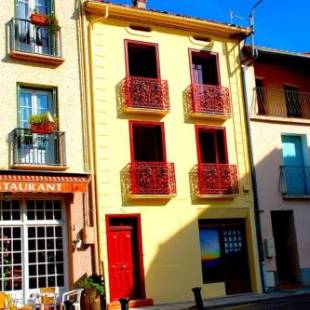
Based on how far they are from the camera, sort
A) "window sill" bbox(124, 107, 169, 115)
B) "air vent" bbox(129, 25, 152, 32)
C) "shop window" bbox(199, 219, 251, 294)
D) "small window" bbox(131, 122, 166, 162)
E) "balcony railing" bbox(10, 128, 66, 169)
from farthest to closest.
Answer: "air vent" bbox(129, 25, 152, 32) → "shop window" bbox(199, 219, 251, 294) → "small window" bbox(131, 122, 166, 162) → "window sill" bbox(124, 107, 169, 115) → "balcony railing" bbox(10, 128, 66, 169)

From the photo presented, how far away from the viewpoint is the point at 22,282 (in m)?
15.1

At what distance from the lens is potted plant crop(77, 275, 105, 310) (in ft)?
48.6

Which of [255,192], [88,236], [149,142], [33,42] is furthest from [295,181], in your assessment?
[33,42]

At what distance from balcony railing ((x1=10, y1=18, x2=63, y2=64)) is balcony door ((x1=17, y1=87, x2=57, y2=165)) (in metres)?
0.97

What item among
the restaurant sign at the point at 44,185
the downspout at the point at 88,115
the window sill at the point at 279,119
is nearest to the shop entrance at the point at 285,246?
the window sill at the point at 279,119

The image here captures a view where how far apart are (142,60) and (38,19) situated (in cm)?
415

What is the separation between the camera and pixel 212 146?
1938cm

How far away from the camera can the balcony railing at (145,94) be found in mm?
17484

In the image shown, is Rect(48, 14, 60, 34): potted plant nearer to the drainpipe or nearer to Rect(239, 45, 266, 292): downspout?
the drainpipe

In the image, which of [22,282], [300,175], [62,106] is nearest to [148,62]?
[62,106]

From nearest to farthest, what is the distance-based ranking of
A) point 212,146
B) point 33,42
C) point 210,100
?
point 33,42
point 210,100
point 212,146

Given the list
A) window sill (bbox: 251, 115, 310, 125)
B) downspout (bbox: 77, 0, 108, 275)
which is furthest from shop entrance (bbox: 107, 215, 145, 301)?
window sill (bbox: 251, 115, 310, 125)

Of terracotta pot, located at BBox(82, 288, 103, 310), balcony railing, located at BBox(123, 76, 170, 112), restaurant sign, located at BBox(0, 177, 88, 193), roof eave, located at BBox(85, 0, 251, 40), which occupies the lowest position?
terracotta pot, located at BBox(82, 288, 103, 310)

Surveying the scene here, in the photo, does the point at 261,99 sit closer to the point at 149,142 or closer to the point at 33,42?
the point at 149,142
